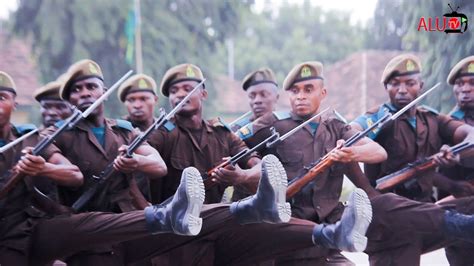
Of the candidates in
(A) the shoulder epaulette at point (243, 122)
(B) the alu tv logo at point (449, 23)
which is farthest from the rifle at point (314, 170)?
(B) the alu tv logo at point (449, 23)

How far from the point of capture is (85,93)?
326 inches

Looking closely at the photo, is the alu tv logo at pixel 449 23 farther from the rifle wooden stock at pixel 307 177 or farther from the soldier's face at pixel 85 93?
the soldier's face at pixel 85 93

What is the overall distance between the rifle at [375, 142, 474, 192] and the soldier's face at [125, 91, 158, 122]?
2265 millimetres

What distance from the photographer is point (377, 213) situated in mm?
8828

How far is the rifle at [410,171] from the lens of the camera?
29.3 feet

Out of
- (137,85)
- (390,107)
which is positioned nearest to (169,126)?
(137,85)

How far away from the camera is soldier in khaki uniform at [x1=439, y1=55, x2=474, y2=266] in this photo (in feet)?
30.5

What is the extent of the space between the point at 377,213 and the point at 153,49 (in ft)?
43.9

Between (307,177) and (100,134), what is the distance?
1.71 metres

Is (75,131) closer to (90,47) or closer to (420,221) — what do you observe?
(420,221)

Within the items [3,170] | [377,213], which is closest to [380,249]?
[377,213]

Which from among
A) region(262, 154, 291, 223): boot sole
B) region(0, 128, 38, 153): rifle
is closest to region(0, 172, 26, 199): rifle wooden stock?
region(0, 128, 38, 153): rifle

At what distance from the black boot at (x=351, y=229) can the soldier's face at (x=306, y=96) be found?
1.29 m

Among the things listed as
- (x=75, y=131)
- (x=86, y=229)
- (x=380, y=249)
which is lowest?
(x=380, y=249)
